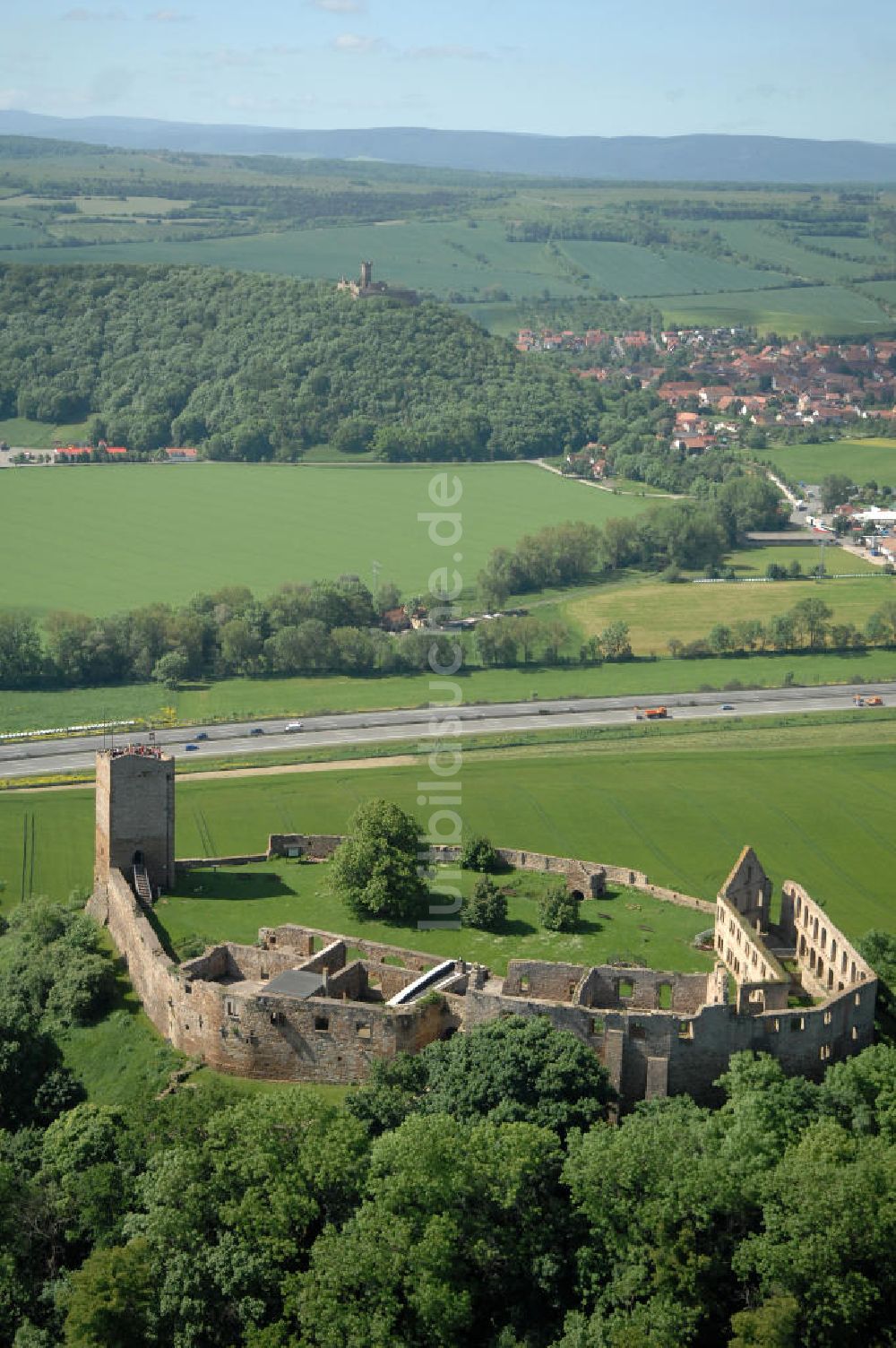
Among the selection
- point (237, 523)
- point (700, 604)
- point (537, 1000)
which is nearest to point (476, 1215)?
point (537, 1000)

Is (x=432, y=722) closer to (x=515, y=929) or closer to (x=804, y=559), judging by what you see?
(x=515, y=929)

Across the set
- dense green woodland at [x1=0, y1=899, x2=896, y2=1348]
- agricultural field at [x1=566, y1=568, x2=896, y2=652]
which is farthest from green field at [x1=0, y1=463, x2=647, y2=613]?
dense green woodland at [x1=0, y1=899, x2=896, y2=1348]

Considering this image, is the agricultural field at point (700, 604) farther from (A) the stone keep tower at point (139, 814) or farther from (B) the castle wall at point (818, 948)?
(B) the castle wall at point (818, 948)

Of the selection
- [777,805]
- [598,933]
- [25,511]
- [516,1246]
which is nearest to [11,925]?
[598,933]

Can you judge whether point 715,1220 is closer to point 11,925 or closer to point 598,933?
point 598,933

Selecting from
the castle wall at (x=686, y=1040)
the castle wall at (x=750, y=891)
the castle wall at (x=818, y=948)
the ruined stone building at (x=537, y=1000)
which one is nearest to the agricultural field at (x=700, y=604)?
the castle wall at (x=750, y=891)
